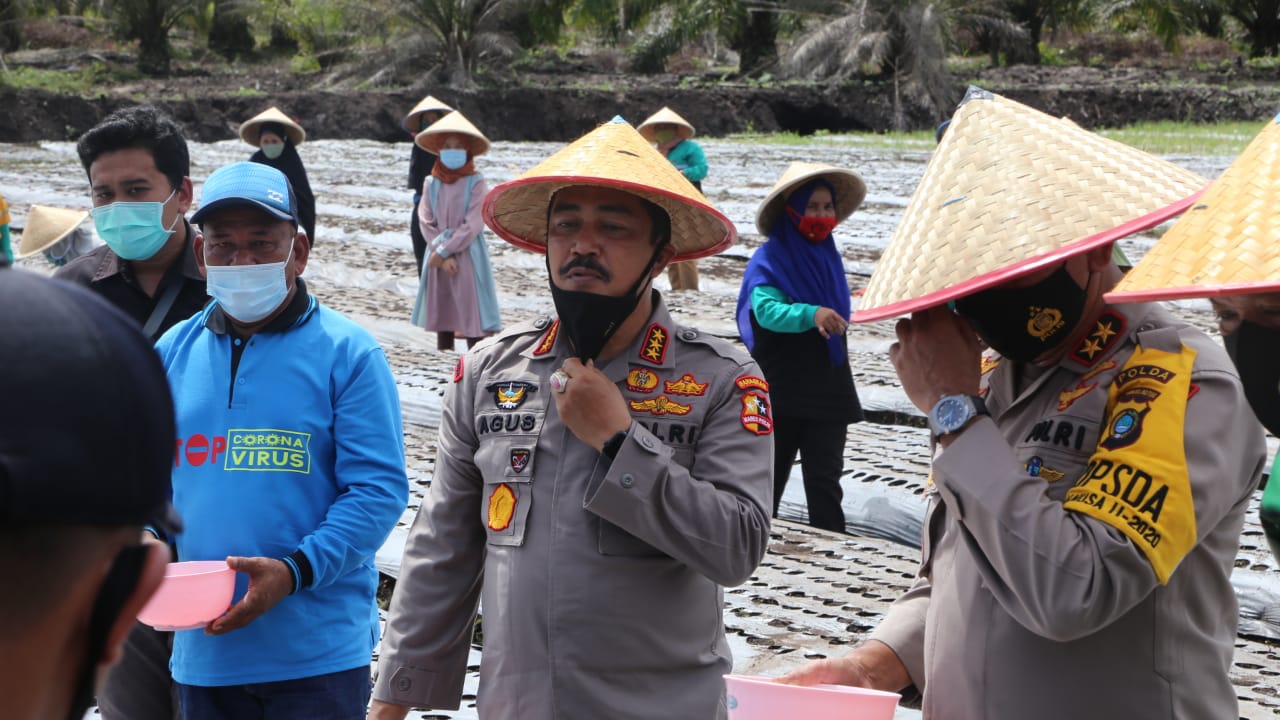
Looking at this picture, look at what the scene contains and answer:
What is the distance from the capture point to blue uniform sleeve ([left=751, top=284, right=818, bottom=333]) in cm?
469

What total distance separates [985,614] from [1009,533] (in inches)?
7.4

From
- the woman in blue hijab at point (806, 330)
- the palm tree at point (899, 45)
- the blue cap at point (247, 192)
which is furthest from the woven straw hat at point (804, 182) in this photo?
the palm tree at point (899, 45)

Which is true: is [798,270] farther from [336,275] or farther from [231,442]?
[336,275]

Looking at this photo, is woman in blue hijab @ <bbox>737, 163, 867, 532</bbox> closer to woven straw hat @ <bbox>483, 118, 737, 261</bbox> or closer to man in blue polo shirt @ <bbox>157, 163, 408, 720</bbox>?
woven straw hat @ <bbox>483, 118, 737, 261</bbox>

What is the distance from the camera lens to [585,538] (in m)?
1.97

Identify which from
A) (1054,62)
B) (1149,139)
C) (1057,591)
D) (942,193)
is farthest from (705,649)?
(1054,62)

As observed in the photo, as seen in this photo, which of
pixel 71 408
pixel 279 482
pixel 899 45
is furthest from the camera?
pixel 899 45

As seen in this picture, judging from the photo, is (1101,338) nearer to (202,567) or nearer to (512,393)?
(512,393)

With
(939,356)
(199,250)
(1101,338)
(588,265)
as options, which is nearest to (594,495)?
(588,265)

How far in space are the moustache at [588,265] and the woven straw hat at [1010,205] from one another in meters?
0.46

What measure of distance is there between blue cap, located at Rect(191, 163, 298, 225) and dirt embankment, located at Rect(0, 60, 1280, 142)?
20.3 m

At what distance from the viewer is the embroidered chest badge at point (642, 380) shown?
6.86 ft

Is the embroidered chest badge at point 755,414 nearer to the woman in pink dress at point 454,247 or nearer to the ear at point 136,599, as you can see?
the ear at point 136,599

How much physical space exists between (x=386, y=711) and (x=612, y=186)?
0.95 metres
